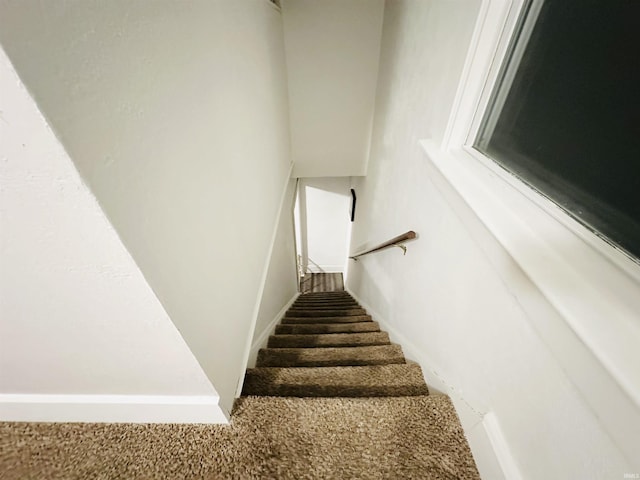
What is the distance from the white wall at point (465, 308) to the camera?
1.44ft

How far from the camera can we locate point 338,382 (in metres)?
1.04

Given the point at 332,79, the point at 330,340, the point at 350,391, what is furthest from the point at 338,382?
the point at 332,79

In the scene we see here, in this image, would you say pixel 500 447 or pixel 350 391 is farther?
pixel 350 391

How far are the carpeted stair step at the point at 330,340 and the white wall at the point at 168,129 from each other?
582mm

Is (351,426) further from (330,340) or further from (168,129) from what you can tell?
(168,129)

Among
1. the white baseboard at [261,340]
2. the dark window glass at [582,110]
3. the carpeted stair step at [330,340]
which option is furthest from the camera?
the carpeted stair step at [330,340]

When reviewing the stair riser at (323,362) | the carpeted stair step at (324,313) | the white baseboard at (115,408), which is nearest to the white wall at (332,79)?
the carpeted stair step at (324,313)

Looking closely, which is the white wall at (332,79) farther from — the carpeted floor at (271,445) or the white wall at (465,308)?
the carpeted floor at (271,445)

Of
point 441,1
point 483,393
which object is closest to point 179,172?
point 483,393

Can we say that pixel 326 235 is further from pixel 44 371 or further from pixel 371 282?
pixel 44 371

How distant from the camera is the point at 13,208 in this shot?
14.3 inches

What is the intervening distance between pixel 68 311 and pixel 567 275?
997mm

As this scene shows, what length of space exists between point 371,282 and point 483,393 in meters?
1.76

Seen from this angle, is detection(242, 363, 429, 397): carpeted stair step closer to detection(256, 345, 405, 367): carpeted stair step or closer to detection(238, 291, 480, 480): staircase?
detection(238, 291, 480, 480): staircase
